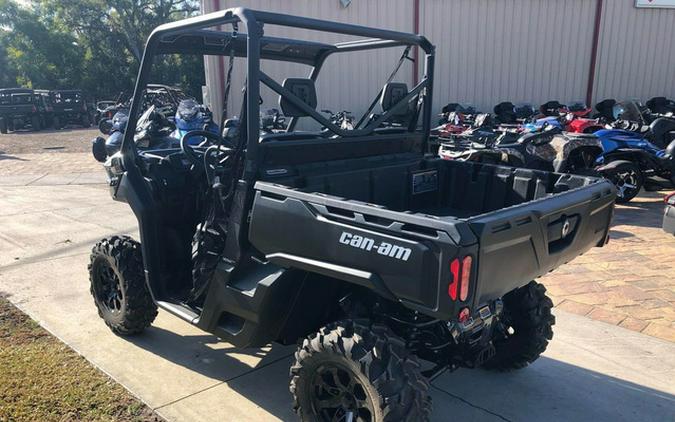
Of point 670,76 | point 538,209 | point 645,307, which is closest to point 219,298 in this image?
point 538,209

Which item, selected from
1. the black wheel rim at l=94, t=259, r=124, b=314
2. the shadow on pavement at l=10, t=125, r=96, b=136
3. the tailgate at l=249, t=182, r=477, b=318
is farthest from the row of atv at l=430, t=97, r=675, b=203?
the shadow on pavement at l=10, t=125, r=96, b=136

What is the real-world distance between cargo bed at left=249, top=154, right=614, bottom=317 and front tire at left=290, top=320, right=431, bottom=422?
29cm

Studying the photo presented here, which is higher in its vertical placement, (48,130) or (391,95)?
(391,95)

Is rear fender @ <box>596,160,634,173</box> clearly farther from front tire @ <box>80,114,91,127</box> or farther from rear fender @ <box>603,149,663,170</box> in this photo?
front tire @ <box>80,114,91,127</box>

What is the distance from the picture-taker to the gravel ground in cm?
1781

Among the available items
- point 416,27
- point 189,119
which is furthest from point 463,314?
point 416,27

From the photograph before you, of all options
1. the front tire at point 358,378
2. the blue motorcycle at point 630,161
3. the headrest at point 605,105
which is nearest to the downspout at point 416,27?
the headrest at point 605,105

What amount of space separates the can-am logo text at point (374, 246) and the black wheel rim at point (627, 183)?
7477 mm

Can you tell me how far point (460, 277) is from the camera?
6.92 ft

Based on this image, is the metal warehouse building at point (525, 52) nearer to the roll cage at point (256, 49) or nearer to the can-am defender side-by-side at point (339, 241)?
the roll cage at point (256, 49)

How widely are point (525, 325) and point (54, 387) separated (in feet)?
9.71

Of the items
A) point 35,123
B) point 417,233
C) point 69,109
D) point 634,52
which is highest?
point 634,52

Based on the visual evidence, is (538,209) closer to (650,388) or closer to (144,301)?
(650,388)

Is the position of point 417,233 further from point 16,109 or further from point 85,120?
point 85,120
